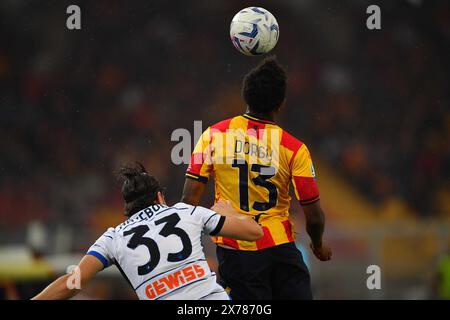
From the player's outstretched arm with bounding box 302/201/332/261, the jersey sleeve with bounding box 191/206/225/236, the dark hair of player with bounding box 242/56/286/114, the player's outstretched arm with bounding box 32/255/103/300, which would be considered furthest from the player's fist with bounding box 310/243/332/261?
the player's outstretched arm with bounding box 32/255/103/300

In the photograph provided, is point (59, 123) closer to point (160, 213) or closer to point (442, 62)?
point (442, 62)

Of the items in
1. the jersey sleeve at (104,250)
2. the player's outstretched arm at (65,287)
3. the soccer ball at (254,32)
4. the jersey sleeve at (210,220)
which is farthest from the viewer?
the soccer ball at (254,32)

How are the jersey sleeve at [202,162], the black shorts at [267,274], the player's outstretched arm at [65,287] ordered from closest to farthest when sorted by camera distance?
the player's outstretched arm at [65,287]
the black shorts at [267,274]
the jersey sleeve at [202,162]

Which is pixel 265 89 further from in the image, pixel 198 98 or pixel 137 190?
pixel 198 98

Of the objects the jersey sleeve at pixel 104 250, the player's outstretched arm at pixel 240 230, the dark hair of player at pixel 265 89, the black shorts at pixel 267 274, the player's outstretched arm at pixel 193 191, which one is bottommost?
the black shorts at pixel 267 274

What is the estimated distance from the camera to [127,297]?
32.3ft

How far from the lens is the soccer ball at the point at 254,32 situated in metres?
5.87

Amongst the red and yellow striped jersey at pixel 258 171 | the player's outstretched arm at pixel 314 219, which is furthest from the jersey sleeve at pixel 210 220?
the player's outstretched arm at pixel 314 219

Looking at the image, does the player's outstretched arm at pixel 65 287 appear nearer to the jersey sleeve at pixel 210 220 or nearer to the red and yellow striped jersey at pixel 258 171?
the jersey sleeve at pixel 210 220

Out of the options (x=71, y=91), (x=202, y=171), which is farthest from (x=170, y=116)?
(x=202, y=171)

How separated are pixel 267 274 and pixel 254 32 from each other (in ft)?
6.10

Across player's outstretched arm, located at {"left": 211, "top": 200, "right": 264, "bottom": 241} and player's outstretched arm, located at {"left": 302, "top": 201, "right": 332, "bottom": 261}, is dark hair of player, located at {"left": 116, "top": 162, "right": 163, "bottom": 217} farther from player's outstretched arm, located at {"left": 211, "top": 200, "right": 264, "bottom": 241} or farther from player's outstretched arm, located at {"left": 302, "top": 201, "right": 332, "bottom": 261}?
player's outstretched arm, located at {"left": 302, "top": 201, "right": 332, "bottom": 261}

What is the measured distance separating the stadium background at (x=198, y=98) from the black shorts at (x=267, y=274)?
726 centimetres
